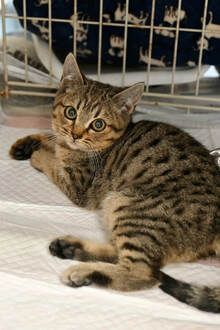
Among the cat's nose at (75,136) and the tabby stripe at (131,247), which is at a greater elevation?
the cat's nose at (75,136)

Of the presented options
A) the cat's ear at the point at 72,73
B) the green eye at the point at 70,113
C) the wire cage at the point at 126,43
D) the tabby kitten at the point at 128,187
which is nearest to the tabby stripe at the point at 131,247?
the tabby kitten at the point at 128,187

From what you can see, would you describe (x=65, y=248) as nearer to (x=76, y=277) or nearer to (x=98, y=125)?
(x=76, y=277)

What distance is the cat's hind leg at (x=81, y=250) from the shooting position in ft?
4.58

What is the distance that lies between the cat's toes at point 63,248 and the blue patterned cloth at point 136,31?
104 centimetres

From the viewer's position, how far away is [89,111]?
5.23 feet

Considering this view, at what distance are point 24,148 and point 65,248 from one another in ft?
2.03

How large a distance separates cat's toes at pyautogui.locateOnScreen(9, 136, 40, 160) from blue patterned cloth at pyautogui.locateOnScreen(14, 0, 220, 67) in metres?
0.52

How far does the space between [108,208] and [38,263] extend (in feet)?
0.91

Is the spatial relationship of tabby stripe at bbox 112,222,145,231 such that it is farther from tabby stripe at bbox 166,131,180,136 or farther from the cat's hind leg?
tabby stripe at bbox 166,131,180,136

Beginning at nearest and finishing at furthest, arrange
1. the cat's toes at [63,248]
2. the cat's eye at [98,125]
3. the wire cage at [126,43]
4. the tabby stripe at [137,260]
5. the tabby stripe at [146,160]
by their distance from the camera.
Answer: the tabby stripe at [137,260], the cat's toes at [63,248], the tabby stripe at [146,160], the cat's eye at [98,125], the wire cage at [126,43]

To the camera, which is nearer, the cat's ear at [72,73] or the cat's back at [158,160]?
the cat's back at [158,160]

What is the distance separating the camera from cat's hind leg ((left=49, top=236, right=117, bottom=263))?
54.9 inches

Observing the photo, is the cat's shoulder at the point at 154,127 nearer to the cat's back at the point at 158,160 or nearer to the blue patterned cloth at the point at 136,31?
the cat's back at the point at 158,160

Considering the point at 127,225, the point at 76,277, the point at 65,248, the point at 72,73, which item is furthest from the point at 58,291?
the point at 72,73
